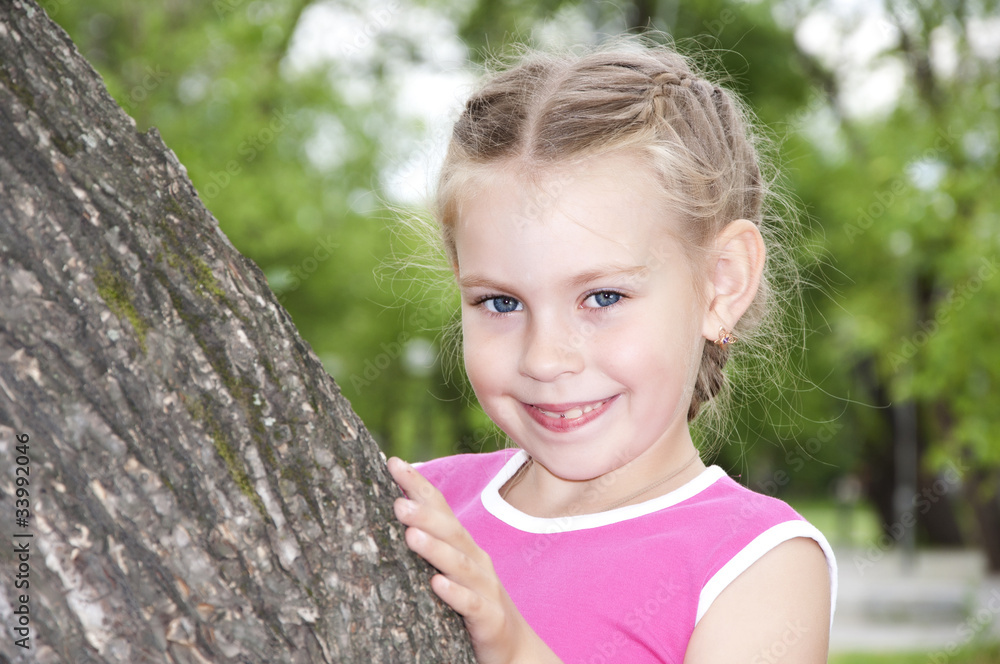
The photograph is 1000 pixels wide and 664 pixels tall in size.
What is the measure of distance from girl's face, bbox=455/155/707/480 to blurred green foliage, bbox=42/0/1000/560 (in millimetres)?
614

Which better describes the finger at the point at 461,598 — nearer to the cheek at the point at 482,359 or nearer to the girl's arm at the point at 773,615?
the girl's arm at the point at 773,615

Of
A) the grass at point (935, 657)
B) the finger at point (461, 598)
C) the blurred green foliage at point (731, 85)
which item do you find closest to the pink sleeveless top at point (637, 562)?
the finger at point (461, 598)

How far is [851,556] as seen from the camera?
71.3 ft

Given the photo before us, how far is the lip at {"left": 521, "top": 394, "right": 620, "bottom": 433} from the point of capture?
5.96ft

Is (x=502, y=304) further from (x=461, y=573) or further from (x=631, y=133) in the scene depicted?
(x=461, y=573)

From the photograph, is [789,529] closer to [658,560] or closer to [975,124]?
[658,560]

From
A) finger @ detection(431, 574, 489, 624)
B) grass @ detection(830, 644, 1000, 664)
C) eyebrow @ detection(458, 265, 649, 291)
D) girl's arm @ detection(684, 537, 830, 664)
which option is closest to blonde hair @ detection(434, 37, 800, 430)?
eyebrow @ detection(458, 265, 649, 291)

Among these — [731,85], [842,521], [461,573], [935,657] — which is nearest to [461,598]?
[461,573]

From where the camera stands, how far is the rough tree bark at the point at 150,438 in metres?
1.08

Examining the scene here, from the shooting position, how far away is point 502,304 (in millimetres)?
1841

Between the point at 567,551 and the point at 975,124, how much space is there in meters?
7.04

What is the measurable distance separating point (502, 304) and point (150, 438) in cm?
84

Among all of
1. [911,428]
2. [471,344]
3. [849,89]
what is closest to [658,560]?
[471,344]

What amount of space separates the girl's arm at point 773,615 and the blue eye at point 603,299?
1.68 ft
